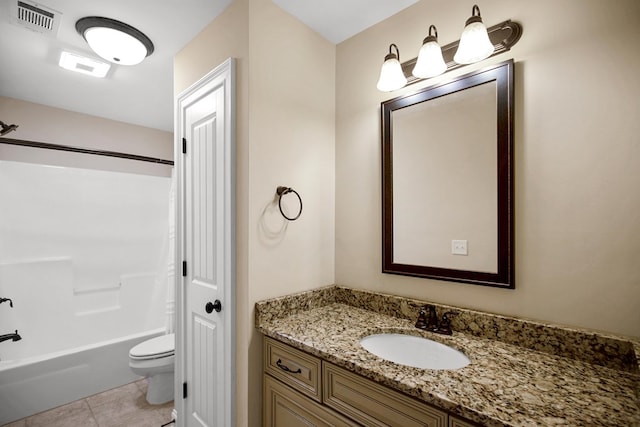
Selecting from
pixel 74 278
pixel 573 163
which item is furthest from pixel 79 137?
pixel 573 163

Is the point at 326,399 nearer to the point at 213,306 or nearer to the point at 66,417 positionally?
the point at 213,306

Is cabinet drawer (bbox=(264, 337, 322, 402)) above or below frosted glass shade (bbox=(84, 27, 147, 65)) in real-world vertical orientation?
below

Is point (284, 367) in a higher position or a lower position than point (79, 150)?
lower

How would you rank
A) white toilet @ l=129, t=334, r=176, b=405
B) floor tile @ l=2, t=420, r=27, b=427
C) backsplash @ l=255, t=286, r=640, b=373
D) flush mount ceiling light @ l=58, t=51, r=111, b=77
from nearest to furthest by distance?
1. backsplash @ l=255, t=286, r=640, b=373
2. flush mount ceiling light @ l=58, t=51, r=111, b=77
3. floor tile @ l=2, t=420, r=27, b=427
4. white toilet @ l=129, t=334, r=176, b=405

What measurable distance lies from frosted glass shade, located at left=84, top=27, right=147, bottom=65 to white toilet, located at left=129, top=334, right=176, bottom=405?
2.03 metres

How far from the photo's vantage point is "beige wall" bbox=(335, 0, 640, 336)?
99cm

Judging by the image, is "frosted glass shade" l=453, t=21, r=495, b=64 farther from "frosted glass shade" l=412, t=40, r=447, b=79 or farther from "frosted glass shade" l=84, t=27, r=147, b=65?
"frosted glass shade" l=84, t=27, r=147, b=65

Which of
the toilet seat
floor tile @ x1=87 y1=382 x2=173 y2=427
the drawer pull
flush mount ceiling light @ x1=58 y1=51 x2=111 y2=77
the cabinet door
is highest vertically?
flush mount ceiling light @ x1=58 y1=51 x2=111 y2=77

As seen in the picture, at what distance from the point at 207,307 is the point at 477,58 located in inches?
67.1

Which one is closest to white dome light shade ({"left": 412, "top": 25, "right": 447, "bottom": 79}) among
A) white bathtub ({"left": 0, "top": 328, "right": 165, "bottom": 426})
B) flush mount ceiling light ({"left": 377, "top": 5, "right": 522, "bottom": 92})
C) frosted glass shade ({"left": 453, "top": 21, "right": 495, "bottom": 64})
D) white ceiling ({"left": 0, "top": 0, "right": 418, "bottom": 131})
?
flush mount ceiling light ({"left": 377, "top": 5, "right": 522, "bottom": 92})

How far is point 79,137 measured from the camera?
9.28 feet

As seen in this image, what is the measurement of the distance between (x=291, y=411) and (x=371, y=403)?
458 millimetres

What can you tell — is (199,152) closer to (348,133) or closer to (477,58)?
(348,133)

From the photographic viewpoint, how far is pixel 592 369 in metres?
0.96
